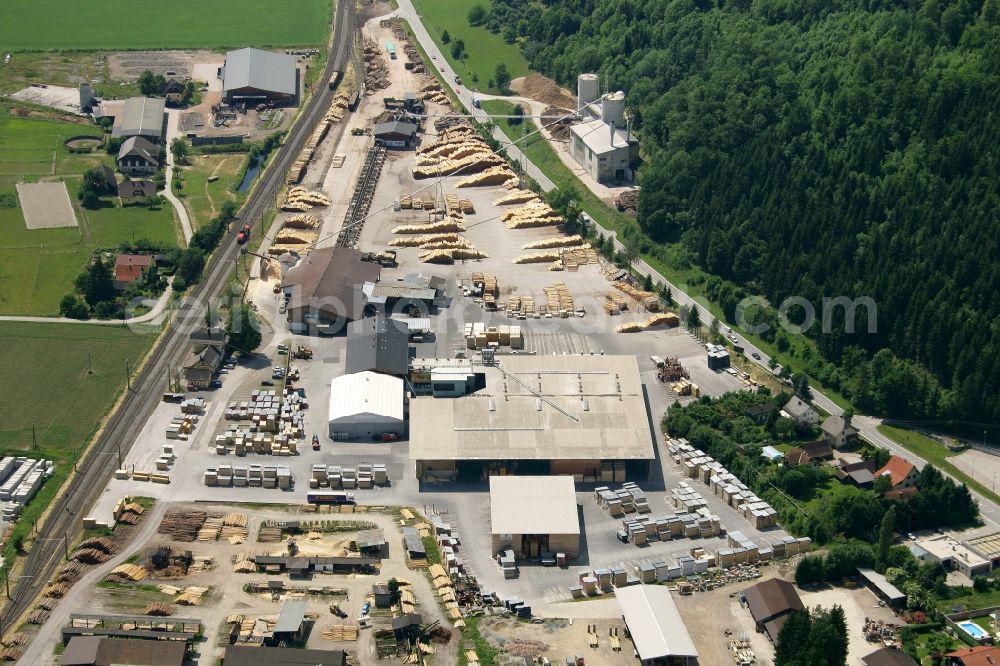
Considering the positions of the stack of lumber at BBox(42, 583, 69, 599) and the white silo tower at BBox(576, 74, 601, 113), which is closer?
the stack of lumber at BBox(42, 583, 69, 599)

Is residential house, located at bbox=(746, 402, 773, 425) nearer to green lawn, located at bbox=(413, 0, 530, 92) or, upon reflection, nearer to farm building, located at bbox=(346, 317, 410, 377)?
farm building, located at bbox=(346, 317, 410, 377)

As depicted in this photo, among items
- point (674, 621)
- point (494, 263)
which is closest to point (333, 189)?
A: point (494, 263)

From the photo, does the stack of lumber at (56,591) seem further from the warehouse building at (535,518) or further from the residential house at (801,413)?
the residential house at (801,413)

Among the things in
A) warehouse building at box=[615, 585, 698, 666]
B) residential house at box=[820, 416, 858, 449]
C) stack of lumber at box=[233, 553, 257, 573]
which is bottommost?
stack of lumber at box=[233, 553, 257, 573]

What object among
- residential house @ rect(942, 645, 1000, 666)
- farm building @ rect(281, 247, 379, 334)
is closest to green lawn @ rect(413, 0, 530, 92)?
farm building @ rect(281, 247, 379, 334)

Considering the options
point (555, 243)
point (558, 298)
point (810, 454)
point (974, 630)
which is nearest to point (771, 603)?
point (974, 630)

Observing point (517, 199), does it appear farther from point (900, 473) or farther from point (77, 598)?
point (77, 598)

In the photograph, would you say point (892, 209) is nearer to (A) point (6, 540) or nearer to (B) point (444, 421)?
(B) point (444, 421)
